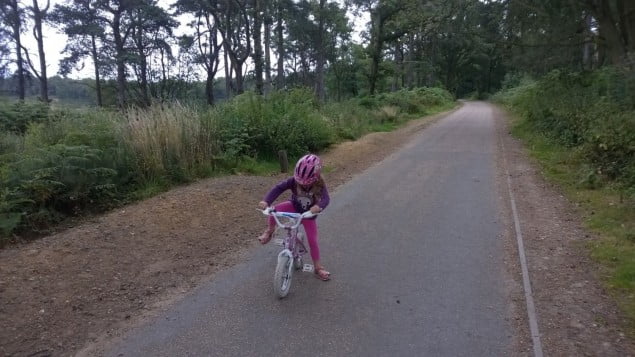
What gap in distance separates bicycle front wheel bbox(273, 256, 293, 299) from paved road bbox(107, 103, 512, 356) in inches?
4.5

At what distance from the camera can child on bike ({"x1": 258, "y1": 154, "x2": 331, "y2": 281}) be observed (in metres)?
4.52

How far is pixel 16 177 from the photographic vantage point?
257 inches

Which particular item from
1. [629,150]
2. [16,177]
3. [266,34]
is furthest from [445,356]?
[266,34]

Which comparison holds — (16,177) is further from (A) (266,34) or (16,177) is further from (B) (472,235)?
(A) (266,34)

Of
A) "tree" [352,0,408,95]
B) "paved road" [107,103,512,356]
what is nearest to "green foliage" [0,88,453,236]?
"paved road" [107,103,512,356]

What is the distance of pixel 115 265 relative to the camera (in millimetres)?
5340

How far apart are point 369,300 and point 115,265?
9.82ft

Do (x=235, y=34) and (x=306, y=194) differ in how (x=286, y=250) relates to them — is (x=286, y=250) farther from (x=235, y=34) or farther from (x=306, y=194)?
(x=235, y=34)

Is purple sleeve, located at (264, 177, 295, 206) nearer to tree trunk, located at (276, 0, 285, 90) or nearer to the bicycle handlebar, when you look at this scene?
the bicycle handlebar

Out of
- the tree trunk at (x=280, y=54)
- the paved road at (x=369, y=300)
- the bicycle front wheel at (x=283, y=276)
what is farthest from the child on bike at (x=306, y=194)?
the tree trunk at (x=280, y=54)

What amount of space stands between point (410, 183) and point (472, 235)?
3613 millimetres

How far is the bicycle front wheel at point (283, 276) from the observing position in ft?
14.4

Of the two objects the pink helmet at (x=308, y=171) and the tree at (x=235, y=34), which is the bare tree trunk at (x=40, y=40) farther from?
the pink helmet at (x=308, y=171)

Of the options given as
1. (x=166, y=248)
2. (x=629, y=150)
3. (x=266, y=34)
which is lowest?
(x=166, y=248)
